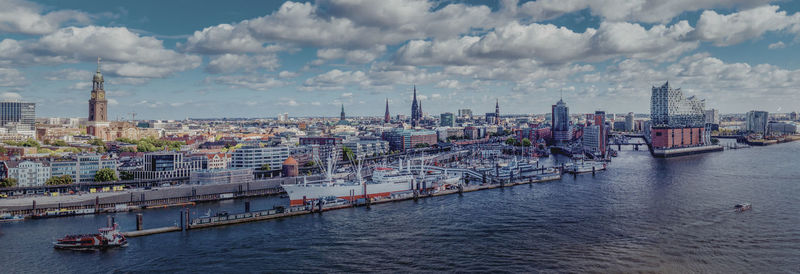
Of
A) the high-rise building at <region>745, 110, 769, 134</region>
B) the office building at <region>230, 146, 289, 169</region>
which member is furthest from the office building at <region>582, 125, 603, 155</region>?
the high-rise building at <region>745, 110, 769, 134</region>

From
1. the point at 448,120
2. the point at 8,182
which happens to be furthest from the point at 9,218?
the point at 448,120

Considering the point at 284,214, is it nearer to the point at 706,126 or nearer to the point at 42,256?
the point at 42,256

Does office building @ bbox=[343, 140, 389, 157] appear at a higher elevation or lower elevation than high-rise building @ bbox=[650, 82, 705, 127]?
lower

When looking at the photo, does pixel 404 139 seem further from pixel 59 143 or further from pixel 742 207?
pixel 742 207

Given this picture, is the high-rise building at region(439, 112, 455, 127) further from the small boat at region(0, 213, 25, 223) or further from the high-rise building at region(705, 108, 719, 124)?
the small boat at region(0, 213, 25, 223)

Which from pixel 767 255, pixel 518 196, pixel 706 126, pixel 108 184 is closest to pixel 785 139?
pixel 706 126

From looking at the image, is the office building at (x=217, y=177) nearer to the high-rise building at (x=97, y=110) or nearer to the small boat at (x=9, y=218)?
the small boat at (x=9, y=218)
